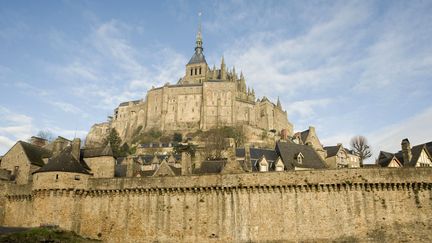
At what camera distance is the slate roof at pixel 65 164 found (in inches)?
1248

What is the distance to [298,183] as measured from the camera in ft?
94.5

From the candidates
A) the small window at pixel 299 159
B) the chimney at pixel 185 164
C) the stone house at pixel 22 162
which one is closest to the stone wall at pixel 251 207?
the chimney at pixel 185 164

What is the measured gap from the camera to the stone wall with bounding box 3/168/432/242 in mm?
27484

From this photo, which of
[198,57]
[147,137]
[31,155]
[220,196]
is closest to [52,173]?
[31,155]

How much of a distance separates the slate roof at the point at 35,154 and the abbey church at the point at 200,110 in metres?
64.5

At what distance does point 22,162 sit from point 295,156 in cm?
2773

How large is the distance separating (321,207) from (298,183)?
2.32 meters

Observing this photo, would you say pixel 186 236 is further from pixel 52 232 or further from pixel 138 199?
pixel 52 232

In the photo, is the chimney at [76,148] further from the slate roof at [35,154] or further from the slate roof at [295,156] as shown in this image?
the slate roof at [295,156]

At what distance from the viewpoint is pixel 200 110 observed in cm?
10931

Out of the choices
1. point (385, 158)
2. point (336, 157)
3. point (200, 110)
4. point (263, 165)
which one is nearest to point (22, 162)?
point (263, 165)

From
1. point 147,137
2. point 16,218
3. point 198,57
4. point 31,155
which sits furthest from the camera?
point 198,57

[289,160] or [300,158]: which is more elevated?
[300,158]

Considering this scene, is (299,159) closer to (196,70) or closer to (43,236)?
(43,236)
